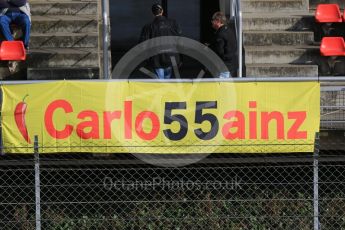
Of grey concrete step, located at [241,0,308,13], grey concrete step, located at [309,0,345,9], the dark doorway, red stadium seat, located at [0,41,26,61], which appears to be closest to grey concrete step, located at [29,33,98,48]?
red stadium seat, located at [0,41,26,61]

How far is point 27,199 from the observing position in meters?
10.2

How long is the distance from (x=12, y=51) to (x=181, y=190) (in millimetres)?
3924

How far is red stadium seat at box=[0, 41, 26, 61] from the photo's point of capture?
1202 centimetres

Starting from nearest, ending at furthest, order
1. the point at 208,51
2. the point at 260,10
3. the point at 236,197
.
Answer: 1. the point at 236,197
2. the point at 208,51
3. the point at 260,10

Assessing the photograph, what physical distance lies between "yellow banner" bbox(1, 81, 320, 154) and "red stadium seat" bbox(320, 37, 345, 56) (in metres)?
3.50

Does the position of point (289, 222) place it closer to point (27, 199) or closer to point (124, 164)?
point (124, 164)

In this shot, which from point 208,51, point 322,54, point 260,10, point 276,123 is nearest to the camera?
point 276,123

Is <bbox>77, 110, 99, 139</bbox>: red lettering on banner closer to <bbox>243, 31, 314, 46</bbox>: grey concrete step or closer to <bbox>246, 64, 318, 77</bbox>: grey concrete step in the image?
<bbox>246, 64, 318, 77</bbox>: grey concrete step

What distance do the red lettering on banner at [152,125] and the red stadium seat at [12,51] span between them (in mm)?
3493

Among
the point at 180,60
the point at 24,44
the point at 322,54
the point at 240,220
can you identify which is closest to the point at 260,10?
the point at 322,54

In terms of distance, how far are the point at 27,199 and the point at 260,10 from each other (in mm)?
5765

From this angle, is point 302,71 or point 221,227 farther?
point 302,71

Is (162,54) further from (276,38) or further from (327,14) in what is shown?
(327,14)

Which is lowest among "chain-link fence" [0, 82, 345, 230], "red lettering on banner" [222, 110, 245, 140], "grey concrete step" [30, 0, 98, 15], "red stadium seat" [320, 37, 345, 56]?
"chain-link fence" [0, 82, 345, 230]
